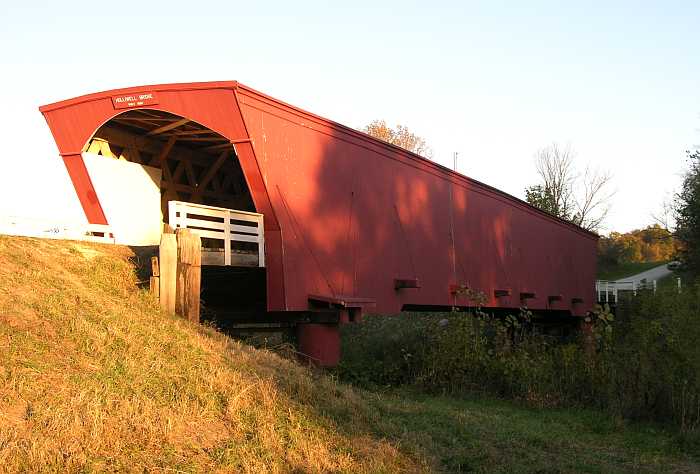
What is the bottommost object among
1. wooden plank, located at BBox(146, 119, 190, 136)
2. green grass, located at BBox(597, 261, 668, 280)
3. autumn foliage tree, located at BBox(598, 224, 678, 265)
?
green grass, located at BBox(597, 261, 668, 280)

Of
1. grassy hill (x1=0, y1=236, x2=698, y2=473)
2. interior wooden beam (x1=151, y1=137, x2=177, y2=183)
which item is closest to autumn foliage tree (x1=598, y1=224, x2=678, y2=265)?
interior wooden beam (x1=151, y1=137, x2=177, y2=183)

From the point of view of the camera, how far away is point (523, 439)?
10703mm

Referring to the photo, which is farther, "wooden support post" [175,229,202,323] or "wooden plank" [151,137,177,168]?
"wooden plank" [151,137,177,168]

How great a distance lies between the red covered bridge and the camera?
13.0 m

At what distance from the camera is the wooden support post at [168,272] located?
11568 millimetres

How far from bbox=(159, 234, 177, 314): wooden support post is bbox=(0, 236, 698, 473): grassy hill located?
0.89ft

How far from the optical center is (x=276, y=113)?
43.3 feet

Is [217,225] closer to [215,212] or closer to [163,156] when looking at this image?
[215,212]

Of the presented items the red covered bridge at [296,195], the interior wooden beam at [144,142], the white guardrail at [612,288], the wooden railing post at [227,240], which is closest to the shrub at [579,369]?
the red covered bridge at [296,195]

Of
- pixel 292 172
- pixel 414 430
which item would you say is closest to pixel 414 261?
pixel 292 172

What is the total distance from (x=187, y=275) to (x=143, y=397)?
446 centimetres

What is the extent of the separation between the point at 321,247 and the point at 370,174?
2533 millimetres

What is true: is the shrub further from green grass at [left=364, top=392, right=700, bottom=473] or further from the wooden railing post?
the wooden railing post

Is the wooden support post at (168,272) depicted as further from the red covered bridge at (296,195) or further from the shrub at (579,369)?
the shrub at (579,369)
